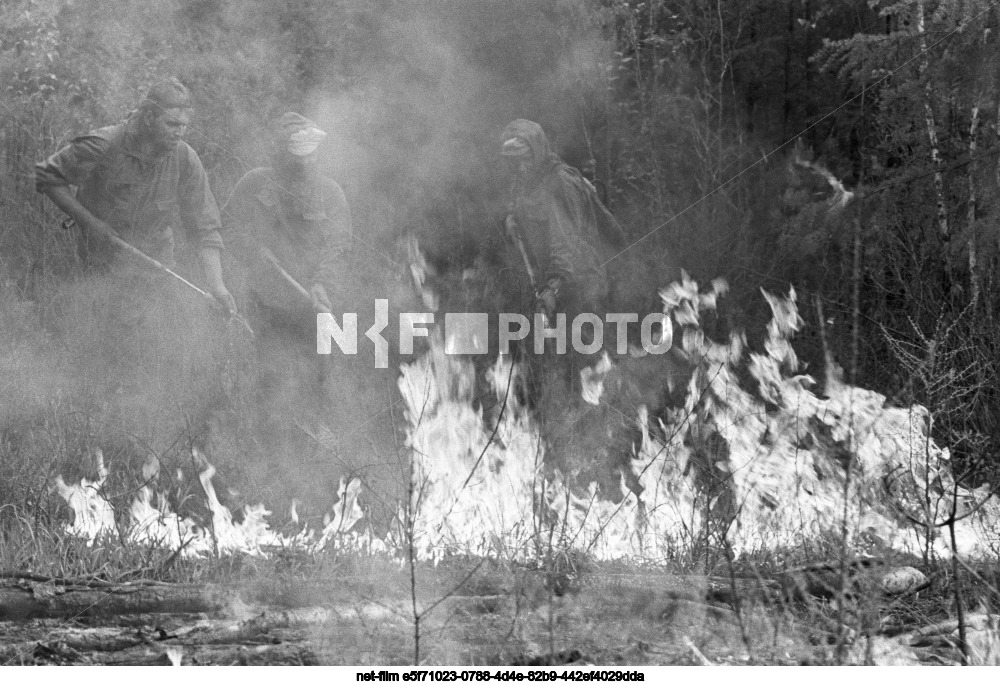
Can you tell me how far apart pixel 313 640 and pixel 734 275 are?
301 centimetres

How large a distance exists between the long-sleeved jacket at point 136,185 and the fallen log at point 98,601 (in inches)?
74.2

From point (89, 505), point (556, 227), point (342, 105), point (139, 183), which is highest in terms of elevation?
point (342, 105)

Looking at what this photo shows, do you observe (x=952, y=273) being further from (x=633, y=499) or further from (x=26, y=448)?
(x=26, y=448)

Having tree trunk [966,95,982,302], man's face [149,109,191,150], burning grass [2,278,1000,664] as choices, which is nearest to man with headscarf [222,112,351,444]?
man's face [149,109,191,150]

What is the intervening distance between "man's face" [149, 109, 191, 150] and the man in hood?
4.47 feet

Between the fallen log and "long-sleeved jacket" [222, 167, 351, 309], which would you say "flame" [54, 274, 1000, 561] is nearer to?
the fallen log

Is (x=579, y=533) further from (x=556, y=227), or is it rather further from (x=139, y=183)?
(x=139, y=183)

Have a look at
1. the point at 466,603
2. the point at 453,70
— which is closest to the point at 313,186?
the point at 453,70

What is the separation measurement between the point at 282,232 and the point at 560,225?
1.18m

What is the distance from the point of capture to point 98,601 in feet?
10.7

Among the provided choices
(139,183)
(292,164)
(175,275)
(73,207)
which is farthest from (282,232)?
(73,207)

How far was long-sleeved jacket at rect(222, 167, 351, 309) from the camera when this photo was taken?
4922 mm

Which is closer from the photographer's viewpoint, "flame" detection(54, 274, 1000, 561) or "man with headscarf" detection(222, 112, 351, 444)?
"flame" detection(54, 274, 1000, 561)

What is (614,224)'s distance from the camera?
523cm
